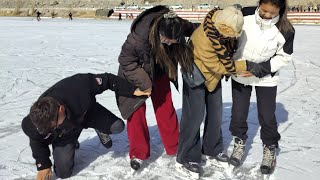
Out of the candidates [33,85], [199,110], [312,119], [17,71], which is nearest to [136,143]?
[199,110]

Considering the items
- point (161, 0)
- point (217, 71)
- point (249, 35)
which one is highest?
point (249, 35)

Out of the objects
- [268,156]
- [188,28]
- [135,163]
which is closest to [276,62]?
[188,28]

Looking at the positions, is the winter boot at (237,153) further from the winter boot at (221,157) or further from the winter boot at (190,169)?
the winter boot at (190,169)

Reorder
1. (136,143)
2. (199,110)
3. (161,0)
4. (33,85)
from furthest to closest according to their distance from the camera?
(161,0), (33,85), (136,143), (199,110)

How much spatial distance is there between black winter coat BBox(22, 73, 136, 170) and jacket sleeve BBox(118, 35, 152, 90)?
12 cm

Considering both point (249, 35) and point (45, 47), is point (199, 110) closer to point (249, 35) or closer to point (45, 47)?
point (249, 35)

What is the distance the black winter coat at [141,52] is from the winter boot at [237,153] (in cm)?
94

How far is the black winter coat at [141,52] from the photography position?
291 cm

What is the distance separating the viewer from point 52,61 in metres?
8.68

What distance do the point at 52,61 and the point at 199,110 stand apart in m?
6.25

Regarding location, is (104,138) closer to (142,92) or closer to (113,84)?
(113,84)

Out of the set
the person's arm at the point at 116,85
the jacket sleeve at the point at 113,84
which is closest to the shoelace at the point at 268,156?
the person's arm at the point at 116,85

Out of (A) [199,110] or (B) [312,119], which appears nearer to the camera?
(A) [199,110]

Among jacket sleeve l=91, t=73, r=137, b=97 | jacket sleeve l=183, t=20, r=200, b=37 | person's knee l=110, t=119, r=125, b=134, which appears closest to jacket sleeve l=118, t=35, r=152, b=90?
jacket sleeve l=91, t=73, r=137, b=97
